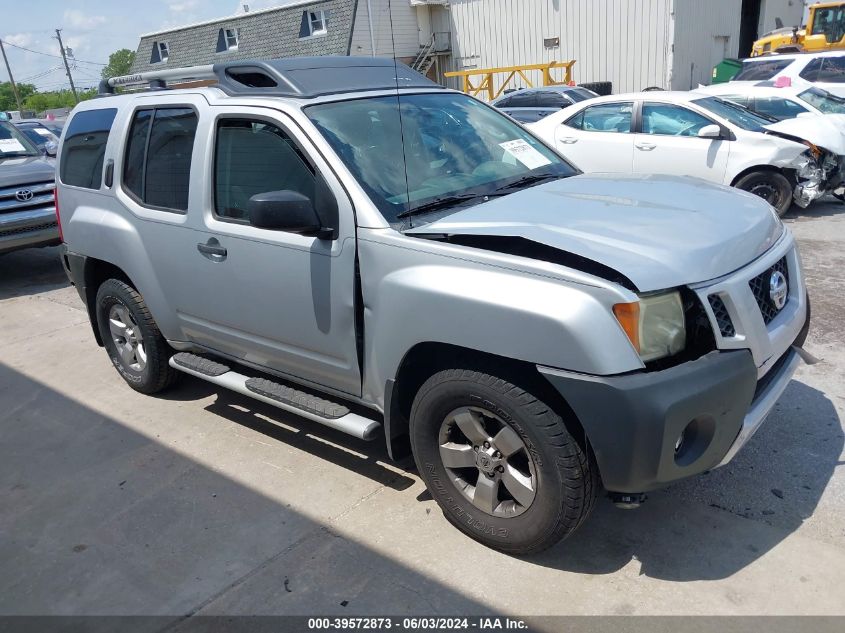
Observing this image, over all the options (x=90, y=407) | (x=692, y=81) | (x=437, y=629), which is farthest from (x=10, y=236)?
(x=692, y=81)

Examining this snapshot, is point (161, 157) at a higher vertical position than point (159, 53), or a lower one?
lower

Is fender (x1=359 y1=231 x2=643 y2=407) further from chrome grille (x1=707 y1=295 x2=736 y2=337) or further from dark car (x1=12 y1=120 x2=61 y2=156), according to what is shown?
dark car (x1=12 y1=120 x2=61 y2=156)

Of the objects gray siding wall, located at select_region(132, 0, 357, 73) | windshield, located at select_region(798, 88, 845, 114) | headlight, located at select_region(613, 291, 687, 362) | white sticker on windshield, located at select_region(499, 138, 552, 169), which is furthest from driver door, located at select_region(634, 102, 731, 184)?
gray siding wall, located at select_region(132, 0, 357, 73)

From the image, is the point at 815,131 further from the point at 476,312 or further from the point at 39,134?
the point at 39,134

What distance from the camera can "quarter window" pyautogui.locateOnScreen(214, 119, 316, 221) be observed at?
351 cm

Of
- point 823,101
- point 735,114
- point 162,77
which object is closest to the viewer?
point 162,77

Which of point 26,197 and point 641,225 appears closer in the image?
point 641,225

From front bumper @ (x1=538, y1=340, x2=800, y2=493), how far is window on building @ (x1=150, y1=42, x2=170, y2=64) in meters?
33.7

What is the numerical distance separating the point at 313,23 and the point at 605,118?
19.6 meters

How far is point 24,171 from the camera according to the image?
8625 mm

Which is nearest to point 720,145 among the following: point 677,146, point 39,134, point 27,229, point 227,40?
point 677,146

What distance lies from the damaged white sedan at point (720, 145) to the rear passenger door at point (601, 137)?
0.01m

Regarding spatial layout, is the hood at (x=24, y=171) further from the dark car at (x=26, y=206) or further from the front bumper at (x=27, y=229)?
the front bumper at (x=27, y=229)

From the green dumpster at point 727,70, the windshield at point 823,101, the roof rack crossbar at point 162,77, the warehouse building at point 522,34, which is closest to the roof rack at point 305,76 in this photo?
the roof rack crossbar at point 162,77
